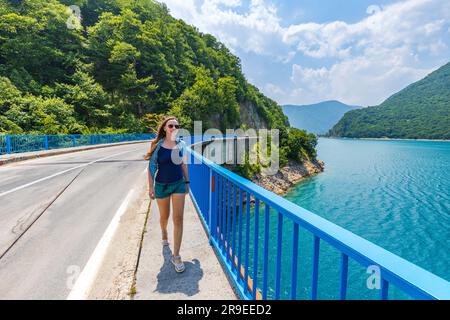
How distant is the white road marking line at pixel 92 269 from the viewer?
2717 mm

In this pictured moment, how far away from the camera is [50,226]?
4598mm

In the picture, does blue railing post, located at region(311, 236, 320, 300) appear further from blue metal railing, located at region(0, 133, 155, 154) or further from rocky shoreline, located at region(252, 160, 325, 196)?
rocky shoreline, located at region(252, 160, 325, 196)

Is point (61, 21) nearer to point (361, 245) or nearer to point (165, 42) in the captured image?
point (165, 42)

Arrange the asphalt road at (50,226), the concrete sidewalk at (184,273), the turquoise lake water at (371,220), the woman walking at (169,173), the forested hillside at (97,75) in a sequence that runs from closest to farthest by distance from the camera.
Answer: the concrete sidewalk at (184,273) < the asphalt road at (50,226) < the woman walking at (169,173) < the turquoise lake water at (371,220) < the forested hillside at (97,75)

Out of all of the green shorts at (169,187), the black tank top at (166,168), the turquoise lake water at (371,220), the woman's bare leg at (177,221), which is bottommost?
the turquoise lake water at (371,220)

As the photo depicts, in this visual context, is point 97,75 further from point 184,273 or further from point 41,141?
point 184,273

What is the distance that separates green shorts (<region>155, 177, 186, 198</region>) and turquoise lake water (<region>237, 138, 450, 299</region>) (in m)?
10.8

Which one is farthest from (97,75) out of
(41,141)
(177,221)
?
(177,221)

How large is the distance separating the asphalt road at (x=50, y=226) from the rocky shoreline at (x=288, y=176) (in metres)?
25.4

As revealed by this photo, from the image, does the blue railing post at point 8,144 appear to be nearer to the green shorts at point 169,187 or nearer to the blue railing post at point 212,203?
the green shorts at point 169,187

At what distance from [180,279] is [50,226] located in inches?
127

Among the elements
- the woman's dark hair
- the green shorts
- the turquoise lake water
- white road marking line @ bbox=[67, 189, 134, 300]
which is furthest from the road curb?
the turquoise lake water

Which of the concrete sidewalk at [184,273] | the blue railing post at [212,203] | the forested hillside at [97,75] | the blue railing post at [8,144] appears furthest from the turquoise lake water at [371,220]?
the blue railing post at [8,144]

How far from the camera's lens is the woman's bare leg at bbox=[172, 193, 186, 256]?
314cm
